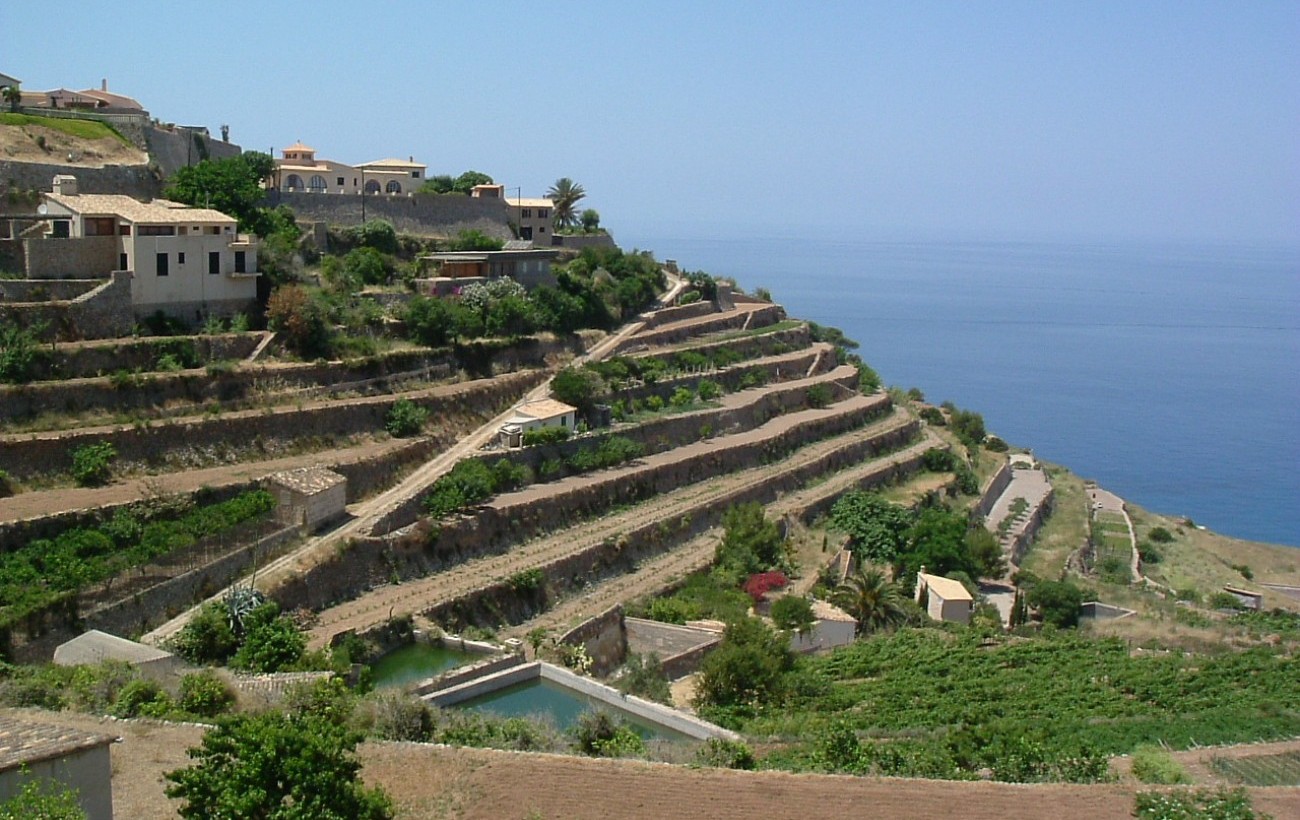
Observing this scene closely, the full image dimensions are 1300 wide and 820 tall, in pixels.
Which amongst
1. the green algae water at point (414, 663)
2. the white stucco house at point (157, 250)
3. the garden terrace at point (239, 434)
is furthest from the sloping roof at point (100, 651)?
the white stucco house at point (157, 250)

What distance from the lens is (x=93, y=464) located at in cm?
2241

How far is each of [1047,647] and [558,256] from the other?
69.8ft

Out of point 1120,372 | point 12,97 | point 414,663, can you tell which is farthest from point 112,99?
point 1120,372

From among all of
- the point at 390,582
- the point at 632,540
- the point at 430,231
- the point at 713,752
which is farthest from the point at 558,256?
the point at 713,752

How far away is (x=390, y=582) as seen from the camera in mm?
23969

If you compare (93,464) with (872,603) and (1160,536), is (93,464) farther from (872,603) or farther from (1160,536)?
(1160,536)

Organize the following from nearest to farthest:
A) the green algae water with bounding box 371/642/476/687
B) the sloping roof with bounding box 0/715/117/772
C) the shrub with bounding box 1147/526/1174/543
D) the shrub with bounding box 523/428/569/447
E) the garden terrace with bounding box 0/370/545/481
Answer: the sloping roof with bounding box 0/715/117/772
the green algae water with bounding box 371/642/476/687
the garden terrace with bounding box 0/370/545/481
the shrub with bounding box 523/428/569/447
the shrub with bounding box 1147/526/1174/543

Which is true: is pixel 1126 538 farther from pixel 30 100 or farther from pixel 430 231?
pixel 30 100

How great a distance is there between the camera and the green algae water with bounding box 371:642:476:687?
2030 cm

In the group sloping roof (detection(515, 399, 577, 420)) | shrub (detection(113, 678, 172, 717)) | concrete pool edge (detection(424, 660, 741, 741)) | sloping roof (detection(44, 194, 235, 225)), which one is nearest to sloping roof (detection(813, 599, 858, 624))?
concrete pool edge (detection(424, 660, 741, 741))

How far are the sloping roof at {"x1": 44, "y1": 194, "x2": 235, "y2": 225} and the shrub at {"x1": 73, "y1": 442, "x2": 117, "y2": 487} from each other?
18.9 feet

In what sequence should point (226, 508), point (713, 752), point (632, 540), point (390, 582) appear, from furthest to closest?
1. point (632, 540)
2. point (390, 582)
3. point (226, 508)
4. point (713, 752)

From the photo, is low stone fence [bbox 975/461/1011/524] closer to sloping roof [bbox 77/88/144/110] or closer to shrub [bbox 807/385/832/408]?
shrub [bbox 807/385/832/408]

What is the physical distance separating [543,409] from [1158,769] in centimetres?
1791
